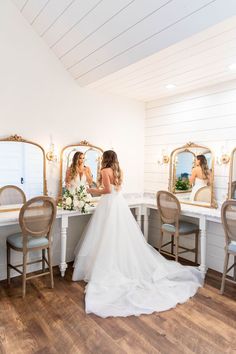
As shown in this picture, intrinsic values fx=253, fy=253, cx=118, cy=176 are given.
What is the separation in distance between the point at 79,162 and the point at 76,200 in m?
0.64

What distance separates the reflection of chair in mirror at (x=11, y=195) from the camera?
3.01 metres

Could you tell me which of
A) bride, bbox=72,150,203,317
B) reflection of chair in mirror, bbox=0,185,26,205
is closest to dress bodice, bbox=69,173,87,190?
bride, bbox=72,150,203,317

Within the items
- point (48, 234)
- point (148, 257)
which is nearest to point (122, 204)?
point (148, 257)

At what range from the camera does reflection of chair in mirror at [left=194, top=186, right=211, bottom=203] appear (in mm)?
3442

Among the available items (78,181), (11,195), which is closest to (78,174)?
(78,181)

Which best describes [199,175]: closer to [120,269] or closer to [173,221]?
[173,221]

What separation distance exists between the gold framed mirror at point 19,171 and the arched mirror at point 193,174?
1.93 meters

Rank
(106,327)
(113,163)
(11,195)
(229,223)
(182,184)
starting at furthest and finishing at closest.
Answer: (182,184), (113,163), (11,195), (229,223), (106,327)

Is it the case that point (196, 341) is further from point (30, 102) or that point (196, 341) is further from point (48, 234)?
point (30, 102)

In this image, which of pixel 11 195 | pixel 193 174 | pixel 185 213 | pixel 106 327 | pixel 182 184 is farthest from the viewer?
pixel 182 184

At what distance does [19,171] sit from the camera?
10.2ft

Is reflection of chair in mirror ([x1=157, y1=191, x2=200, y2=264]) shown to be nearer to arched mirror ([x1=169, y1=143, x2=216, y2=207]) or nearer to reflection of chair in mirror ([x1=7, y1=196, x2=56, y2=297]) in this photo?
arched mirror ([x1=169, y1=143, x2=216, y2=207])

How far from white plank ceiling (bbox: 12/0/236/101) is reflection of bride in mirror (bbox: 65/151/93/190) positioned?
41.6 inches

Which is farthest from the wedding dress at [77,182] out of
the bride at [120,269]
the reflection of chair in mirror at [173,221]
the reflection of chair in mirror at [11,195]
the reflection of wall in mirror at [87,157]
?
the reflection of chair in mirror at [173,221]
